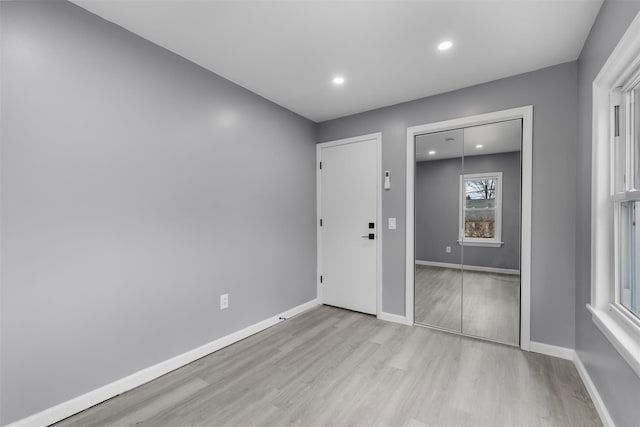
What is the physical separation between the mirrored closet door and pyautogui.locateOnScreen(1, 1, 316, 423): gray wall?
6.26 feet

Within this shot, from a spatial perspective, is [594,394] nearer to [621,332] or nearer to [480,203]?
[621,332]

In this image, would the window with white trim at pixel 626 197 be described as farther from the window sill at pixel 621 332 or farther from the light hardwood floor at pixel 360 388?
the light hardwood floor at pixel 360 388

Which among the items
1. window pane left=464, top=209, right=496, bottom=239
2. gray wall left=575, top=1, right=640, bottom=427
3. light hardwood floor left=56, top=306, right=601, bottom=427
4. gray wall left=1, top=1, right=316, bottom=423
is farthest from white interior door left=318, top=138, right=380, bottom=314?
gray wall left=575, top=1, right=640, bottom=427

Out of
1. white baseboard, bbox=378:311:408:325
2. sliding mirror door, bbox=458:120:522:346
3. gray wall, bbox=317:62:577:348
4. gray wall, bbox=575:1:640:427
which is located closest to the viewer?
gray wall, bbox=575:1:640:427

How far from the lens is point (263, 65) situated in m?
2.40

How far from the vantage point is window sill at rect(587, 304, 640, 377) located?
124cm

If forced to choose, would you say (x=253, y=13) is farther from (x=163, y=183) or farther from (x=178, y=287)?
(x=178, y=287)

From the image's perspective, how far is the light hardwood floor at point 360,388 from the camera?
1.70 metres

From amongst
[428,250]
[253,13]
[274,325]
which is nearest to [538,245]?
[428,250]

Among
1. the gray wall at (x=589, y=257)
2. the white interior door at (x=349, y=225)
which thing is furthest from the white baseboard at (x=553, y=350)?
the white interior door at (x=349, y=225)

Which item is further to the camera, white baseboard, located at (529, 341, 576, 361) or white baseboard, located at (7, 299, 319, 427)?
white baseboard, located at (529, 341, 576, 361)

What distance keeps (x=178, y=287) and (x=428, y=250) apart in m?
2.52

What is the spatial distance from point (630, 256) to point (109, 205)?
3210mm

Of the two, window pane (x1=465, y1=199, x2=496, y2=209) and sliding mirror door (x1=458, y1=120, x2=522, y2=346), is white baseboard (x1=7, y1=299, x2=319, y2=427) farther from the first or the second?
window pane (x1=465, y1=199, x2=496, y2=209)
